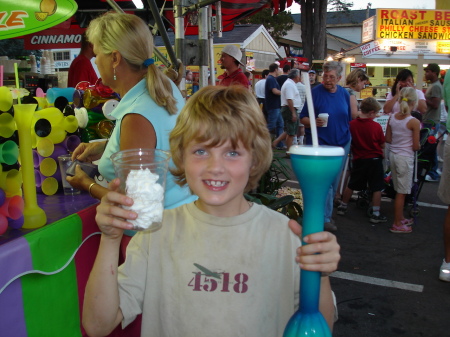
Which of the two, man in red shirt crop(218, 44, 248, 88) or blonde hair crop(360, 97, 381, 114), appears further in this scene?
man in red shirt crop(218, 44, 248, 88)

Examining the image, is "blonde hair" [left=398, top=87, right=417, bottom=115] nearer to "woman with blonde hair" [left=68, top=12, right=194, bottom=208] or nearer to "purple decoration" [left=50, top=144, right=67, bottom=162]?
"woman with blonde hair" [left=68, top=12, right=194, bottom=208]

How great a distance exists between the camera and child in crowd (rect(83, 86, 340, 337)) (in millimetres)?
1293

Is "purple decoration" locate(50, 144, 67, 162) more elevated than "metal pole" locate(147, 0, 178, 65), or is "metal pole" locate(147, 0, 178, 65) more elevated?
"metal pole" locate(147, 0, 178, 65)

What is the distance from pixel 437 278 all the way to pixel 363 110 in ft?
7.64

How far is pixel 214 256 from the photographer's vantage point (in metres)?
1.33

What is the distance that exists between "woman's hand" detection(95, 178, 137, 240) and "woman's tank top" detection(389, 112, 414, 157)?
477 cm

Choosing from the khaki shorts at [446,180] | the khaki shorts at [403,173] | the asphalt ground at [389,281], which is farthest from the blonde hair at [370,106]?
the khaki shorts at [446,180]

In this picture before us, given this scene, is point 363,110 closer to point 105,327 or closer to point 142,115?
point 142,115

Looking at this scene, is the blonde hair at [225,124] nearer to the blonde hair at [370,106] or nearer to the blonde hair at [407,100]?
the blonde hair at [407,100]

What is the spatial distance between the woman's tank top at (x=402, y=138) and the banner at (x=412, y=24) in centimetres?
1231

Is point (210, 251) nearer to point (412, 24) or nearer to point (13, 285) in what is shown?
point (13, 285)

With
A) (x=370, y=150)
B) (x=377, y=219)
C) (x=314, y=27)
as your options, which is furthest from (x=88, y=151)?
(x=314, y=27)

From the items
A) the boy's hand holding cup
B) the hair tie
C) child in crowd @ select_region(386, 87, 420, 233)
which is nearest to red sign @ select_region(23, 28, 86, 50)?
the boy's hand holding cup

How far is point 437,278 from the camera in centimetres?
407
